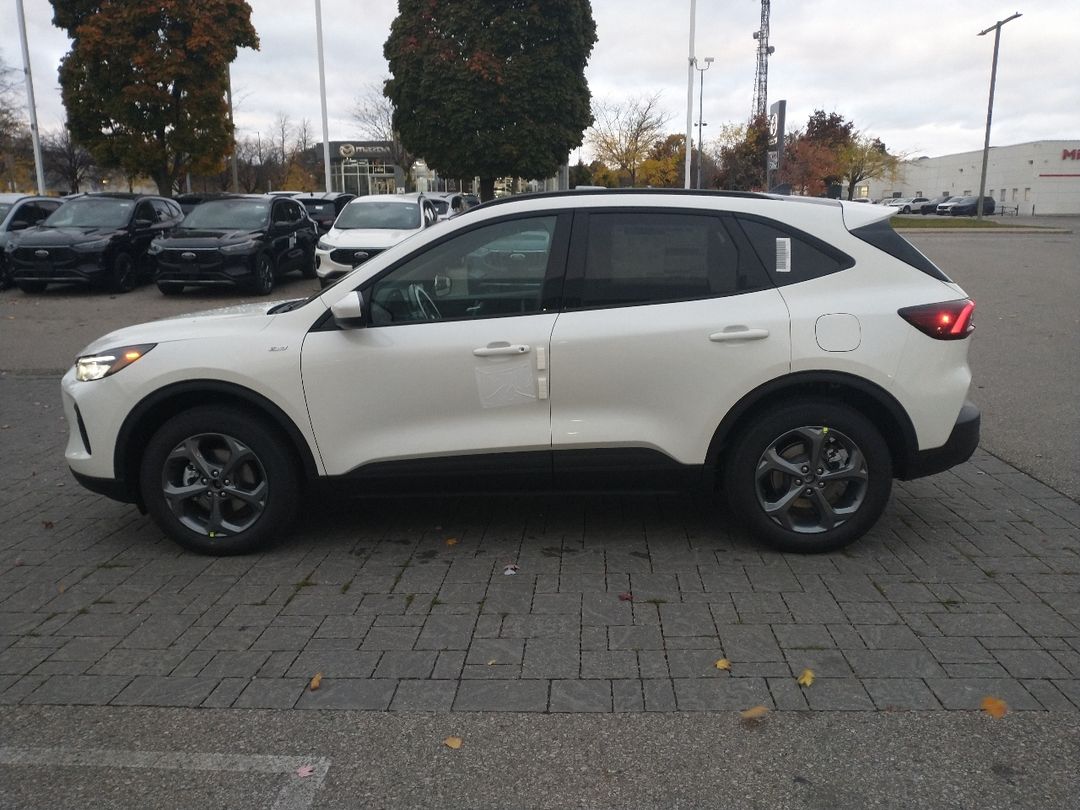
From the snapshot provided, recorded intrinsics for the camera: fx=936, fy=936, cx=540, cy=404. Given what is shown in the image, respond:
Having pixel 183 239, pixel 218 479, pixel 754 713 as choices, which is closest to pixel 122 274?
pixel 183 239

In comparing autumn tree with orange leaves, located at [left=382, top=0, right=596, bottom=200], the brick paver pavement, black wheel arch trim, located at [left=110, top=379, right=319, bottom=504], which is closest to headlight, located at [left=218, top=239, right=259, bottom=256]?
the brick paver pavement

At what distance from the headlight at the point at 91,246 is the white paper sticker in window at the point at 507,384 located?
14221 mm

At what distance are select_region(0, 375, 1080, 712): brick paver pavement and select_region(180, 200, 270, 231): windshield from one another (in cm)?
1217

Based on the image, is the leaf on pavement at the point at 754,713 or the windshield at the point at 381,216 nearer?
the leaf on pavement at the point at 754,713

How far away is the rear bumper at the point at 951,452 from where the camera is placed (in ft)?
15.3

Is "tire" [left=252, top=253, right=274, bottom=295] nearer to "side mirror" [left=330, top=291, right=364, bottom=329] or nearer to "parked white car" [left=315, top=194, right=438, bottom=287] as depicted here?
"parked white car" [left=315, top=194, right=438, bottom=287]

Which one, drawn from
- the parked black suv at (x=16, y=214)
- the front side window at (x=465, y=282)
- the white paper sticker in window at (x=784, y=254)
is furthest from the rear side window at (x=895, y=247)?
the parked black suv at (x=16, y=214)

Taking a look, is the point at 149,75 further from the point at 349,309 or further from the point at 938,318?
the point at 938,318

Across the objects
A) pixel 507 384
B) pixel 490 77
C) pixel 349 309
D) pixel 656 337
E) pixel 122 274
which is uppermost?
pixel 490 77

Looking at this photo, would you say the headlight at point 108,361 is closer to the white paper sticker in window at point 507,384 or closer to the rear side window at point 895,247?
the white paper sticker in window at point 507,384

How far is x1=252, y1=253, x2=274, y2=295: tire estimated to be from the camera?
16422 millimetres

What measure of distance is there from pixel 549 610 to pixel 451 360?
1.30 m

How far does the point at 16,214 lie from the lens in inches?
719

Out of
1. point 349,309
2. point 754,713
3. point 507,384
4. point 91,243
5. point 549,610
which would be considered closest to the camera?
point 754,713
